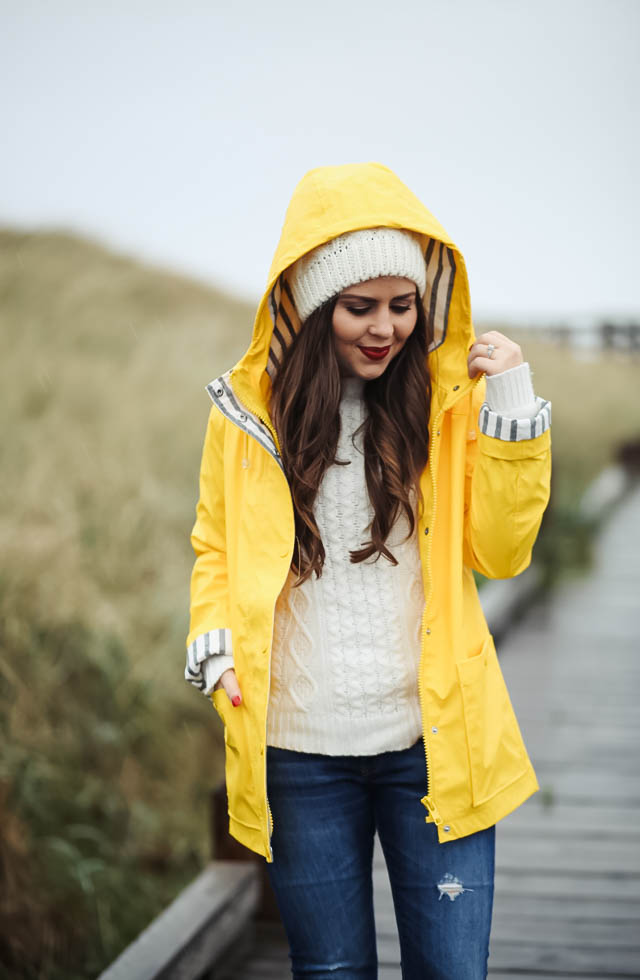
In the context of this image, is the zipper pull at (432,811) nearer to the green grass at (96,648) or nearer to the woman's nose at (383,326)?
the woman's nose at (383,326)

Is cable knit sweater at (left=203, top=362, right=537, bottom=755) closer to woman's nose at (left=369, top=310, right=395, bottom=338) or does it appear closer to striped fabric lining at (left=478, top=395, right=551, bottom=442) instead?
striped fabric lining at (left=478, top=395, right=551, bottom=442)

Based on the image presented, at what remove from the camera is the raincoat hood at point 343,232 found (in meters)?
1.69

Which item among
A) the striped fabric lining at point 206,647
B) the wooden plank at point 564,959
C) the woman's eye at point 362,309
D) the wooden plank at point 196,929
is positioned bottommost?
the wooden plank at point 564,959

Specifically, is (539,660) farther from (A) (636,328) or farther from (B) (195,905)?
(A) (636,328)

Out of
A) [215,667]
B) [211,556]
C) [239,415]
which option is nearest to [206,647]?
[215,667]

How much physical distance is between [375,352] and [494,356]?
20 centimetres

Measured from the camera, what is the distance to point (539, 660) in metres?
5.35

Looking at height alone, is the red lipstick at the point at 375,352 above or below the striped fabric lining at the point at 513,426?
above

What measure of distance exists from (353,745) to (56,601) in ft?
11.1

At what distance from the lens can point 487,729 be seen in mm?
1666

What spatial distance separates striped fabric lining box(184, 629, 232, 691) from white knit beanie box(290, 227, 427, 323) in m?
0.61

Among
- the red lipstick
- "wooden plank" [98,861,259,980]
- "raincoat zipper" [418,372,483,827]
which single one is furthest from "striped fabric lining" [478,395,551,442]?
"wooden plank" [98,861,259,980]

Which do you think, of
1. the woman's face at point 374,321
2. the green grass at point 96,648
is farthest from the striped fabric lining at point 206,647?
the green grass at point 96,648

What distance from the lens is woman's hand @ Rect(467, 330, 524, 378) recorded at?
1627 mm
